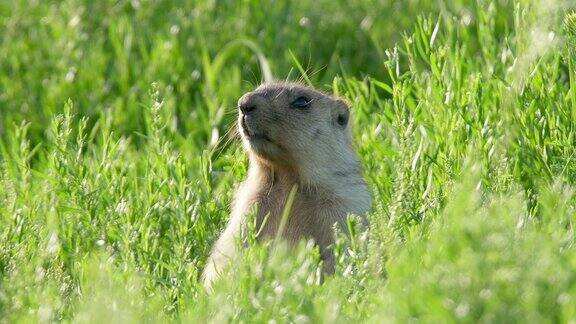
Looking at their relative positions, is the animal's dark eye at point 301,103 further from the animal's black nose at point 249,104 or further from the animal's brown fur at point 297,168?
the animal's black nose at point 249,104

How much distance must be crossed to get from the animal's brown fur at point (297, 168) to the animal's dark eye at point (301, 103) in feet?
0.06

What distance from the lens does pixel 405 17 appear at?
26.5 feet

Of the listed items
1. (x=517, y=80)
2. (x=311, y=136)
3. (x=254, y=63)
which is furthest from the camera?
(x=254, y=63)

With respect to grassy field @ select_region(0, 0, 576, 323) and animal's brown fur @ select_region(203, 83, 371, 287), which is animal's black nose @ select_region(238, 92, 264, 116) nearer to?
animal's brown fur @ select_region(203, 83, 371, 287)

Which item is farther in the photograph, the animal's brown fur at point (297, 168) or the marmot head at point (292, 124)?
the marmot head at point (292, 124)

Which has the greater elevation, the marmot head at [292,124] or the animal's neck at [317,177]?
the marmot head at [292,124]

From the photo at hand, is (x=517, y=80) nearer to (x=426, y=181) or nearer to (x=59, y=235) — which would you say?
(x=426, y=181)

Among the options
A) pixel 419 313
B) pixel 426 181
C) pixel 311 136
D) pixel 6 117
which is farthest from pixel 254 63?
pixel 419 313

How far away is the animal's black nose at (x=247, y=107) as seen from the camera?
17.8ft

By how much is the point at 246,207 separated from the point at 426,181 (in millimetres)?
747

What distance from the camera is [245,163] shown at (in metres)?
5.90

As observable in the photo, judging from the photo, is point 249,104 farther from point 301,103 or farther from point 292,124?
point 301,103

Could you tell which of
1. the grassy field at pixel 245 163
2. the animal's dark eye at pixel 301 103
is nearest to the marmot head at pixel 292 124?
the animal's dark eye at pixel 301 103

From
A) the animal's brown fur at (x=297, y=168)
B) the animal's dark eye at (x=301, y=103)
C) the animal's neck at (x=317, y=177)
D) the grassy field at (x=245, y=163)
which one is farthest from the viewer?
the animal's dark eye at (x=301, y=103)
